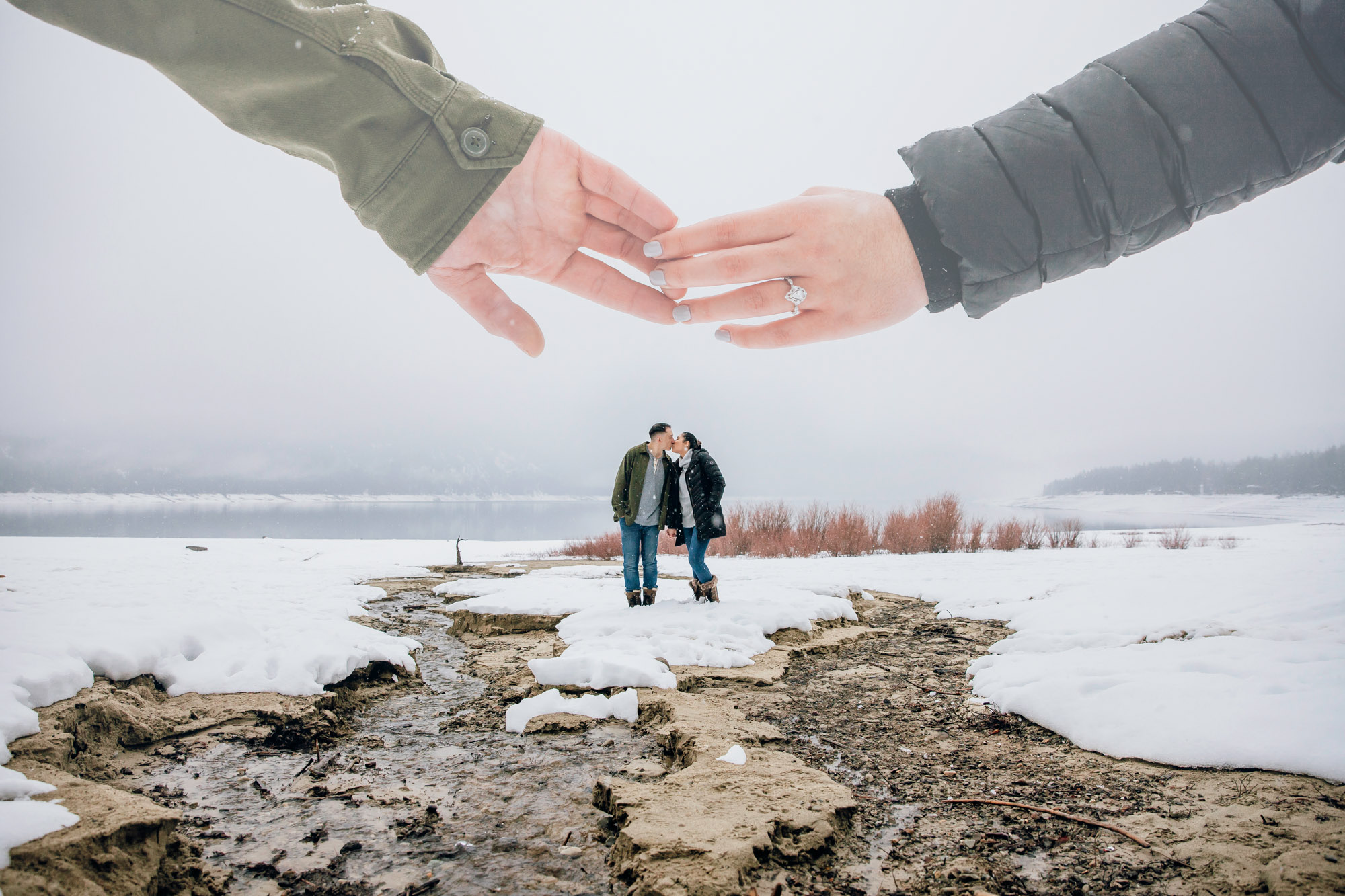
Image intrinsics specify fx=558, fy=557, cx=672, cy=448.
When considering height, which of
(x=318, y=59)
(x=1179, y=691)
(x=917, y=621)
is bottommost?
(x=917, y=621)

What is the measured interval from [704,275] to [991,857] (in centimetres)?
201

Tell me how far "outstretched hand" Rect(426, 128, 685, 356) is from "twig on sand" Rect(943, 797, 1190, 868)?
2159 millimetres

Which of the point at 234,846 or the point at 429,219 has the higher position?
the point at 429,219

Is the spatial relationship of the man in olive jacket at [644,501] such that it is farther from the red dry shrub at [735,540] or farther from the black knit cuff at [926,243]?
the red dry shrub at [735,540]

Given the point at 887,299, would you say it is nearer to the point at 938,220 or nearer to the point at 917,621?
the point at 938,220

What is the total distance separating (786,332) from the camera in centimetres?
186

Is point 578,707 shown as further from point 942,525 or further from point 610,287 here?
point 942,525

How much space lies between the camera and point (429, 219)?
1.75 meters

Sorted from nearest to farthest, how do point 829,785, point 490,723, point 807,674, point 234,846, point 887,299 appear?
point 887,299 → point 234,846 → point 829,785 → point 490,723 → point 807,674

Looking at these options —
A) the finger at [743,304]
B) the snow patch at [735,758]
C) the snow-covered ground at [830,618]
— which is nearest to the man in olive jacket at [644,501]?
the snow-covered ground at [830,618]

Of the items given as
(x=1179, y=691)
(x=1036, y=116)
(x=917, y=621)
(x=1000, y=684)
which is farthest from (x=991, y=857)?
(x=917, y=621)

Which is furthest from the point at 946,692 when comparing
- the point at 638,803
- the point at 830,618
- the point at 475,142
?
Result: the point at 475,142

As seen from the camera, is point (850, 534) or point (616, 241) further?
point (850, 534)

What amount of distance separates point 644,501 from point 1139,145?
15.9ft
